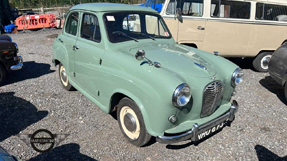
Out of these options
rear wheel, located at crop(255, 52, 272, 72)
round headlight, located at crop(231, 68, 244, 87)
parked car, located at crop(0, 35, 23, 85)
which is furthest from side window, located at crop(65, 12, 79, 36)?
rear wheel, located at crop(255, 52, 272, 72)

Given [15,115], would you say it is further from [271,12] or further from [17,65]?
[271,12]

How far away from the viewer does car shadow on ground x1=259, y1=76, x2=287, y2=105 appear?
17.3ft

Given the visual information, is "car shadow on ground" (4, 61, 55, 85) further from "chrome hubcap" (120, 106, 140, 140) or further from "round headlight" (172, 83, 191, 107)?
"round headlight" (172, 83, 191, 107)

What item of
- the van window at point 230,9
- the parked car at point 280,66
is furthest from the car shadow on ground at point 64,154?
the van window at point 230,9

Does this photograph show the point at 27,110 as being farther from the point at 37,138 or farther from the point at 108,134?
the point at 108,134

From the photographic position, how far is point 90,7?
4062mm

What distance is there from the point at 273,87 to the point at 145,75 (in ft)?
14.3

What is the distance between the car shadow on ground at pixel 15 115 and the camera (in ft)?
12.3

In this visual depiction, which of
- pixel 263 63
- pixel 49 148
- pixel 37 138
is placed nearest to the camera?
pixel 49 148

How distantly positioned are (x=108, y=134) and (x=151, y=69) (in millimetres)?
1386

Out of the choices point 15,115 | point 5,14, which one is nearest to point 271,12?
point 15,115

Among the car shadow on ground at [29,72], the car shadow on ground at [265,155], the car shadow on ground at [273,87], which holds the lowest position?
the car shadow on ground at [265,155]

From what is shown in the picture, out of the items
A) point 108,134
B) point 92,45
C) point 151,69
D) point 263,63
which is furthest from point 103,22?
point 263,63

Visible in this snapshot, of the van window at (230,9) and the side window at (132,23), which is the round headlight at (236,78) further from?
the van window at (230,9)
